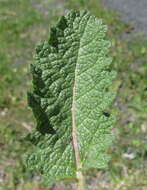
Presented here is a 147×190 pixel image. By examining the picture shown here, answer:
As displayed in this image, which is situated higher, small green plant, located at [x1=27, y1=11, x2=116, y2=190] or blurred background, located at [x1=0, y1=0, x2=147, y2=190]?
small green plant, located at [x1=27, y1=11, x2=116, y2=190]

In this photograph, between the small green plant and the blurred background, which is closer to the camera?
the small green plant

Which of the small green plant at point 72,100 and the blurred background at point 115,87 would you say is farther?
the blurred background at point 115,87

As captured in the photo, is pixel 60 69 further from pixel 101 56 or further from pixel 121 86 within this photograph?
pixel 121 86

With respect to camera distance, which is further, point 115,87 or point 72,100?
point 115,87

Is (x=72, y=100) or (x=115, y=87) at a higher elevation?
(x=72, y=100)

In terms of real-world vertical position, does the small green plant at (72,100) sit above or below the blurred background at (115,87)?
above
